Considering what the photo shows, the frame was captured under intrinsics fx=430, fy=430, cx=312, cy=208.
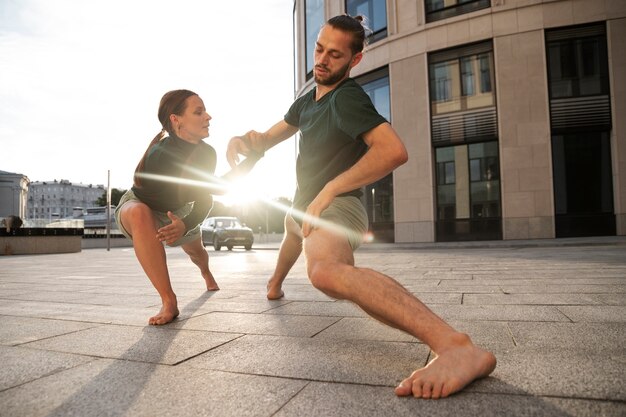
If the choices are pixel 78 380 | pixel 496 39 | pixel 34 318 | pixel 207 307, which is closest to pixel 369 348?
pixel 78 380

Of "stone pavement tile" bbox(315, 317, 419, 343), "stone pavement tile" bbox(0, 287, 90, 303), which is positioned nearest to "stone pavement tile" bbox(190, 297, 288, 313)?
"stone pavement tile" bbox(315, 317, 419, 343)

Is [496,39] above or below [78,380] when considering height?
above

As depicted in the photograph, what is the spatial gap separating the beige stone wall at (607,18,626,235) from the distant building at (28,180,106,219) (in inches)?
4888

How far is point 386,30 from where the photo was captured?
2030 centimetres

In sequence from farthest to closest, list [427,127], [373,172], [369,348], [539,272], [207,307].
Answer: [427,127]
[539,272]
[207,307]
[369,348]
[373,172]

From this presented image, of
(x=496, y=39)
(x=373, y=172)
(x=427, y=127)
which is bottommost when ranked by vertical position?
(x=373, y=172)

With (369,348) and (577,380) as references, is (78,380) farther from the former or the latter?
(577,380)

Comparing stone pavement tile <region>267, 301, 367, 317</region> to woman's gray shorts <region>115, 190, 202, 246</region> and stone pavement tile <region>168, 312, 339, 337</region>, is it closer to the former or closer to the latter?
stone pavement tile <region>168, 312, 339, 337</region>

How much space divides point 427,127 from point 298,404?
59.5 feet

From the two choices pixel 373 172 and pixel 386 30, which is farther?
pixel 386 30

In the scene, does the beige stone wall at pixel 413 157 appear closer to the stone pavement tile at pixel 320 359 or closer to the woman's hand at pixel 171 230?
the woman's hand at pixel 171 230

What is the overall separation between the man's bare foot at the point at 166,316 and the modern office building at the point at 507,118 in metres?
16.1

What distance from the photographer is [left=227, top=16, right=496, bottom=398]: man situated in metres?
1.60

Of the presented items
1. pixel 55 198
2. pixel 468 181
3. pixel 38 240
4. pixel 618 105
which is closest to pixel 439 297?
pixel 468 181
